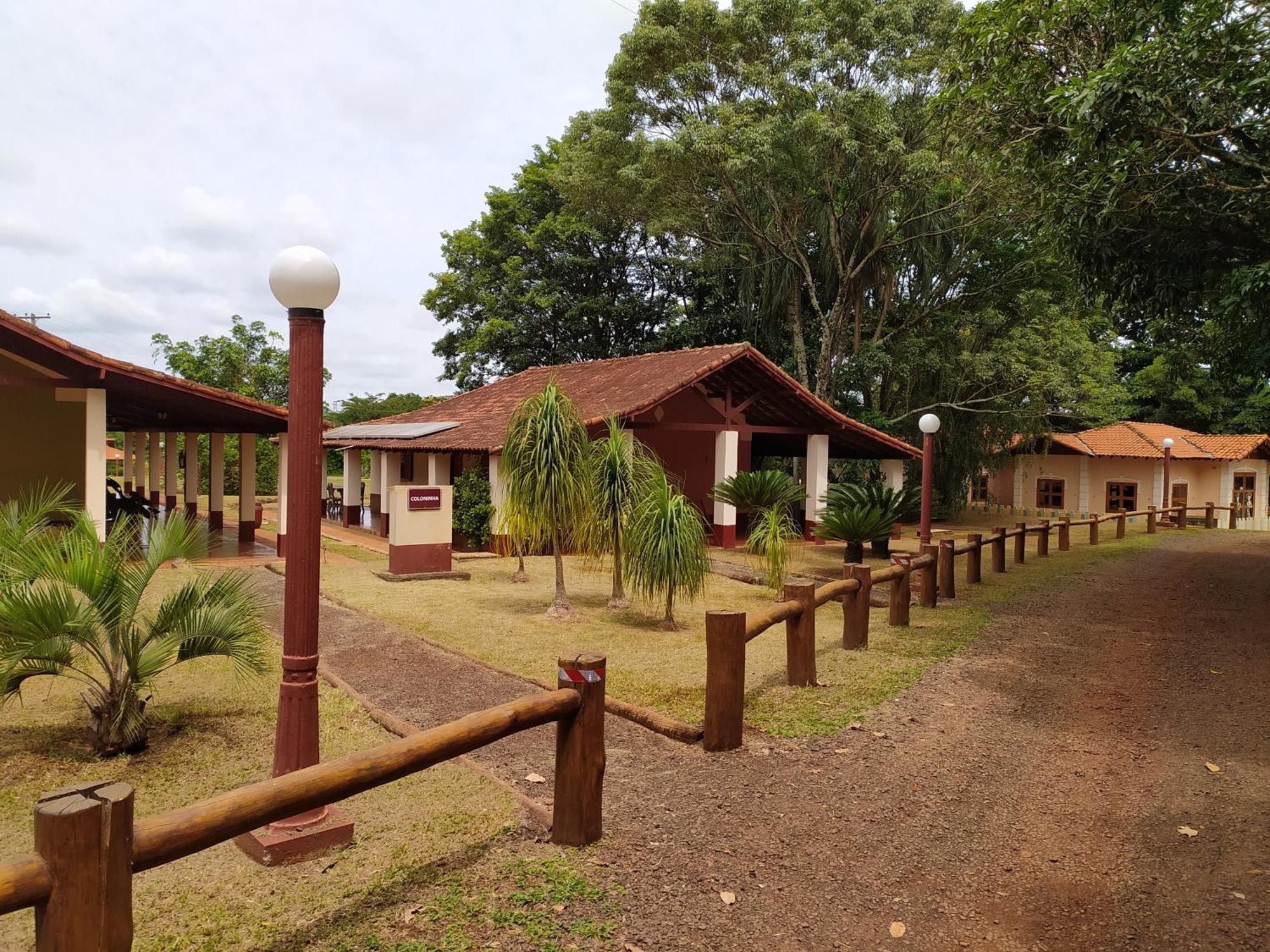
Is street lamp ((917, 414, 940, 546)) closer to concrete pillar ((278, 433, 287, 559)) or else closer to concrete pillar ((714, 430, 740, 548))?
concrete pillar ((714, 430, 740, 548))

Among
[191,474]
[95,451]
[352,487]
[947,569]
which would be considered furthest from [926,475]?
[352,487]

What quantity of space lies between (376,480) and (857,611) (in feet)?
55.3

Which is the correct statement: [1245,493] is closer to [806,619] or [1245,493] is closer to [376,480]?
[376,480]

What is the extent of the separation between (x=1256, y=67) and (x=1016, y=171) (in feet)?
11.7

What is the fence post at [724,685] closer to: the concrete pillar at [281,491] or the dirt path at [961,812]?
the dirt path at [961,812]

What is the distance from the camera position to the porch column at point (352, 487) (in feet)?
73.9

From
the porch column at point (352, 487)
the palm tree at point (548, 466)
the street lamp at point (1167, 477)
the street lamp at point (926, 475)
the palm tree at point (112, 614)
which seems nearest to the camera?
the palm tree at point (112, 614)

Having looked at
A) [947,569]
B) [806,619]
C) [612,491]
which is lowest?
[947,569]

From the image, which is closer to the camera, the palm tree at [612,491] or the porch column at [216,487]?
the palm tree at [612,491]

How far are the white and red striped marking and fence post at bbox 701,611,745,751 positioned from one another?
1.42 metres

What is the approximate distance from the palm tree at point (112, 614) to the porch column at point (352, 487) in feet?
56.7

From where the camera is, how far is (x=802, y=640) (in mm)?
6684

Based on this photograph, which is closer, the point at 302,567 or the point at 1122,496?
the point at 302,567

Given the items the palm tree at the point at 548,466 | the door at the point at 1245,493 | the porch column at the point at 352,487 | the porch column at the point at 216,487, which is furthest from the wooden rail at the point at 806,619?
the door at the point at 1245,493
